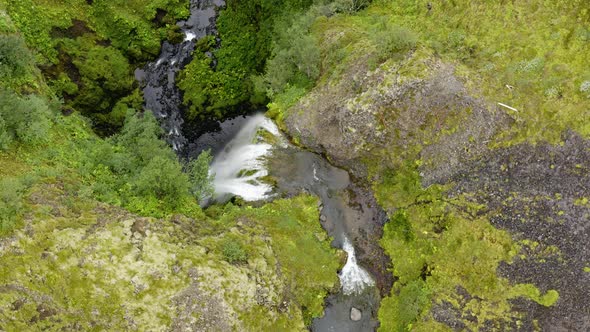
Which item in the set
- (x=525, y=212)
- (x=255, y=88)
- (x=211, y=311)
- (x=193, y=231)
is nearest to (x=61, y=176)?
(x=193, y=231)

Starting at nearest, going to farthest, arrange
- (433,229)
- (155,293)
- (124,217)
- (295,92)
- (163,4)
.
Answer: (155,293) → (124,217) → (433,229) → (295,92) → (163,4)

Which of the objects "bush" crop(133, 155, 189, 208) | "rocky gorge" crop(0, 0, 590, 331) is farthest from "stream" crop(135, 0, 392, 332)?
"bush" crop(133, 155, 189, 208)

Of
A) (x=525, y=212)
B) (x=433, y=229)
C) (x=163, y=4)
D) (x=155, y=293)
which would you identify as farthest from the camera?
(x=163, y=4)

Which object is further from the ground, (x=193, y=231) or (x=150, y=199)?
(x=150, y=199)

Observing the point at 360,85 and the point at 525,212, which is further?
the point at 360,85

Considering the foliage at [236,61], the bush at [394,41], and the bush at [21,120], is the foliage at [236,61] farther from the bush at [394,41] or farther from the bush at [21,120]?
the bush at [21,120]

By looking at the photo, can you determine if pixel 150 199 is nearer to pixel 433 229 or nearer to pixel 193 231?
pixel 193 231

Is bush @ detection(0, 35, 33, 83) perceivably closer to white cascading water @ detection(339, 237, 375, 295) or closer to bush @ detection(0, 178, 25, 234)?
bush @ detection(0, 178, 25, 234)

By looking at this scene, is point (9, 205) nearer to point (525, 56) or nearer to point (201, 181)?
point (201, 181)

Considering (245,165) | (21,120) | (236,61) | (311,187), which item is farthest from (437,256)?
(21,120)
